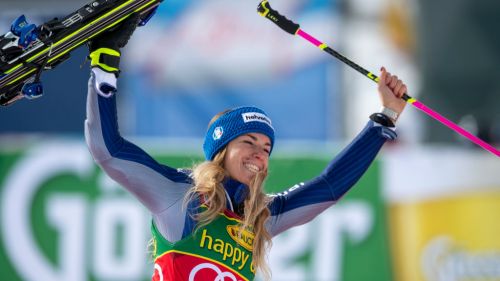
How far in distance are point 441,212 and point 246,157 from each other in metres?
4.20

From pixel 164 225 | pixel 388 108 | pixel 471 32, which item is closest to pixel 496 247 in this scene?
pixel 471 32

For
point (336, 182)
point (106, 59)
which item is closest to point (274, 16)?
point (336, 182)

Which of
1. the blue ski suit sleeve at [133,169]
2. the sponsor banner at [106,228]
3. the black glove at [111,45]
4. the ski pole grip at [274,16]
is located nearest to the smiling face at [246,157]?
the blue ski suit sleeve at [133,169]

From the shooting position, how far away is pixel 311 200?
15.4 ft

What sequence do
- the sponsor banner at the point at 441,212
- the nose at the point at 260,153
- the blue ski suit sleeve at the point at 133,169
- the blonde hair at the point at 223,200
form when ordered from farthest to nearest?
the sponsor banner at the point at 441,212 → the nose at the point at 260,153 → the blonde hair at the point at 223,200 → the blue ski suit sleeve at the point at 133,169

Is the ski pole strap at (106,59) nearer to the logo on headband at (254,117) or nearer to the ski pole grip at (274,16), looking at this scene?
the logo on headband at (254,117)

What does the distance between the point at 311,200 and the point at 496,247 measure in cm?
394

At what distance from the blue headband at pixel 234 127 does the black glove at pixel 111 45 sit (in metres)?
0.57

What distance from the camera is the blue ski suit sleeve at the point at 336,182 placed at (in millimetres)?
4699

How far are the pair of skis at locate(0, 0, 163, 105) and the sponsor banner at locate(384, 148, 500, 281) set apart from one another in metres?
4.48

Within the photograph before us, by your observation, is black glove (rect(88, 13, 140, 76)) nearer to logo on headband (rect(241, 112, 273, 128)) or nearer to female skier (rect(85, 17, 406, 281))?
female skier (rect(85, 17, 406, 281))

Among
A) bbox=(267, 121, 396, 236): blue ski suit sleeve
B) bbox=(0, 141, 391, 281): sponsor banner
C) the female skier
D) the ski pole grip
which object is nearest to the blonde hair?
the female skier

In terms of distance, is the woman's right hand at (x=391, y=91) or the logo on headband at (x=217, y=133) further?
the woman's right hand at (x=391, y=91)

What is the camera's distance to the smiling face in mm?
4477
